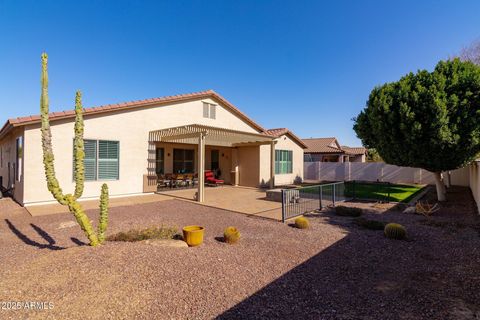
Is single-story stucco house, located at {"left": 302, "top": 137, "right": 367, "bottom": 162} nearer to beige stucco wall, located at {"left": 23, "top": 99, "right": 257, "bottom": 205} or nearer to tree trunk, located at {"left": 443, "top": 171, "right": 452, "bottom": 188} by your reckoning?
tree trunk, located at {"left": 443, "top": 171, "right": 452, "bottom": 188}

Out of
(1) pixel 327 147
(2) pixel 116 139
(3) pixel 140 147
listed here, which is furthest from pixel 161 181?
(1) pixel 327 147

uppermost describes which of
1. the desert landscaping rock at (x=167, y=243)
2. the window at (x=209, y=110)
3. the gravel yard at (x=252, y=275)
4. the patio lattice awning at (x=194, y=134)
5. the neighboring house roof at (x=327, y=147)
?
the window at (x=209, y=110)

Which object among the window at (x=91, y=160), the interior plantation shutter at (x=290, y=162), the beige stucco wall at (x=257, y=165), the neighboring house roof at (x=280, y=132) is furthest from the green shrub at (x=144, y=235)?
the interior plantation shutter at (x=290, y=162)

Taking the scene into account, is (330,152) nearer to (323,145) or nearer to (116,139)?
(323,145)

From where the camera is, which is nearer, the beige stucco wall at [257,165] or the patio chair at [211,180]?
the patio chair at [211,180]

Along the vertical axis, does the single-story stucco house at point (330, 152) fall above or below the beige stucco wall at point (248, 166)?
above

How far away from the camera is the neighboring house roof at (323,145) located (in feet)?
119

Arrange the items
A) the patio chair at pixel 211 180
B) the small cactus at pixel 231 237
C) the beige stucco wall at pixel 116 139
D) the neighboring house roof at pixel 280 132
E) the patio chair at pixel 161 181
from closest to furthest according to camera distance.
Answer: the small cactus at pixel 231 237 → the beige stucco wall at pixel 116 139 → the patio chair at pixel 161 181 → the patio chair at pixel 211 180 → the neighboring house roof at pixel 280 132

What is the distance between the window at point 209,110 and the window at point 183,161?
3.23m

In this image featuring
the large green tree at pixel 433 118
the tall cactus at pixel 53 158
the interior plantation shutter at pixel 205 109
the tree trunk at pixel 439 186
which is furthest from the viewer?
the interior plantation shutter at pixel 205 109

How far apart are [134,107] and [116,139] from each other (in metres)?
2.14

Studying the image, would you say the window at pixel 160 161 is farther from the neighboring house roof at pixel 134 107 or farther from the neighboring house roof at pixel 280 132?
the neighboring house roof at pixel 280 132

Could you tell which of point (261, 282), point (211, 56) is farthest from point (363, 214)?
point (211, 56)

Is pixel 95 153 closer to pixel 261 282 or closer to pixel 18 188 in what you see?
pixel 18 188
